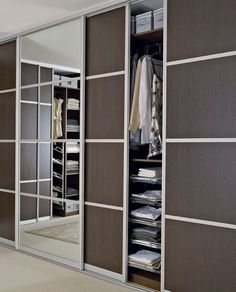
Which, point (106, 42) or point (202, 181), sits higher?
point (106, 42)

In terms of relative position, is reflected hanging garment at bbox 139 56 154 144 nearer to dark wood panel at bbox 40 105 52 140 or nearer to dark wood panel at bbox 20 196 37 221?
dark wood panel at bbox 40 105 52 140

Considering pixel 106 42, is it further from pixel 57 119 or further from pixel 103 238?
pixel 103 238

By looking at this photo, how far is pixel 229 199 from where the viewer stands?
101 inches

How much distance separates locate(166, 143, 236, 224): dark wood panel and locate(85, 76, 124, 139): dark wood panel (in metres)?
0.63

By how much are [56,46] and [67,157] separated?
3.78 ft

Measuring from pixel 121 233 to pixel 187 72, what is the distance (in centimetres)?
149

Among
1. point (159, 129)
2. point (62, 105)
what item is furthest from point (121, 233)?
point (62, 105)

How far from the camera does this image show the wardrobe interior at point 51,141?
367 cm

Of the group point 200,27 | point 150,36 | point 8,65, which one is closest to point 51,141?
point 8,65

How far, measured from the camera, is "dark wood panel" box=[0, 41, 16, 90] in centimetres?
435

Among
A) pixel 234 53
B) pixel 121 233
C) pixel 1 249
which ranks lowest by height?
pixel 1 249

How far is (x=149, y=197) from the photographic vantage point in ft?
10.4

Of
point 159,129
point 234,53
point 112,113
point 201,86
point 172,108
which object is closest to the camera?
point 234,53

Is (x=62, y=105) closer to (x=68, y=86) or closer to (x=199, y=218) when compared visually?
(x=68, y=86)
